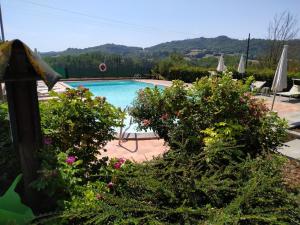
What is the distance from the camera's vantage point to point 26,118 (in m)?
2.50

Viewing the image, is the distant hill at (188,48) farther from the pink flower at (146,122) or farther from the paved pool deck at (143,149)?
the pink flower at (146,122)

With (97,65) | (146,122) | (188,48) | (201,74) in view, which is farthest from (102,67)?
(188,48)

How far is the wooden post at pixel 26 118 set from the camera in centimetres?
231

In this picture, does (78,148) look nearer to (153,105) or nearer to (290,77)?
(153,105)

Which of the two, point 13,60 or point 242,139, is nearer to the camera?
point 13,60

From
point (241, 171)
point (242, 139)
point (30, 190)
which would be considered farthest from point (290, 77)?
point (30, 190)

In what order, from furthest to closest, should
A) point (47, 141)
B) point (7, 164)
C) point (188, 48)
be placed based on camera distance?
point (188, 48) → point (47, 141) → point (7, 164)

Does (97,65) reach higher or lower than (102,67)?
higher

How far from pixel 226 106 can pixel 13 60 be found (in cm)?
309

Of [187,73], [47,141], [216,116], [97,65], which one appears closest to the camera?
[47,141]

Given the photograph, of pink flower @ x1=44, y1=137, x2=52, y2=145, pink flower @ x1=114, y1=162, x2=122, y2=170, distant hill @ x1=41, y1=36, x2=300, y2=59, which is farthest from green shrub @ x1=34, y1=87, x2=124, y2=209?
distant hill @ x1=41, y1=36, x2=300, y2=59

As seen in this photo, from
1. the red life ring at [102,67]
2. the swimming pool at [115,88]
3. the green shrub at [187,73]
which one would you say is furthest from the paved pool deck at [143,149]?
the red life ring at [102,67]

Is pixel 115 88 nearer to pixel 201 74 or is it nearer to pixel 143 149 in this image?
pixel 201 74

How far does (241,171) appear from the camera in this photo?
8.32ft
